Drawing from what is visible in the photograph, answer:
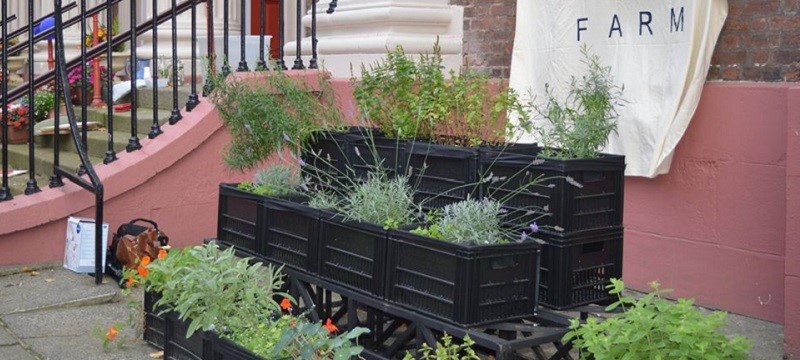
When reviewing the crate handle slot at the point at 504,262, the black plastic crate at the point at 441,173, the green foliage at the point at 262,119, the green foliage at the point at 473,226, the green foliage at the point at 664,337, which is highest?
the green foliage at the point at 262,119

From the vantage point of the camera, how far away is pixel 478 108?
551 centimetres

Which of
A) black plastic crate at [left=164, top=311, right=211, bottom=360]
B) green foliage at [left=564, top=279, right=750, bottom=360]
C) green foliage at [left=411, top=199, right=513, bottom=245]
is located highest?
green foliage at [left=411, top=199, right=513, bottom=245]

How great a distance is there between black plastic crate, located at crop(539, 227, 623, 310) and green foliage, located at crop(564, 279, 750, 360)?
2.41ft

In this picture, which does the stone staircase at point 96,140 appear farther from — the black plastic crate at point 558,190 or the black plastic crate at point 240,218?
the black plastic crate at point 558,190

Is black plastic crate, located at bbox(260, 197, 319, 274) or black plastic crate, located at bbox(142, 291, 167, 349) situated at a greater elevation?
black plastic crate, located at bbox(260, 197, 319, 274)

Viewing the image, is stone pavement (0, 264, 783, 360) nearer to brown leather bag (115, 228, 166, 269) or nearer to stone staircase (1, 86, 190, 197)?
brown leather bag (115, 228, 166, 269)

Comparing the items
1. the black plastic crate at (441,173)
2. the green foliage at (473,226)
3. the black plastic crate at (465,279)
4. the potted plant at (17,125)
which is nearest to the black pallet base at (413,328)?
the black plastic crate at (465,279)

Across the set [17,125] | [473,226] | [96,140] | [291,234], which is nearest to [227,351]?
[473,226]

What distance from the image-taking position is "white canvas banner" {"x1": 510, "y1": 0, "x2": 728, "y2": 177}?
20.2 feet

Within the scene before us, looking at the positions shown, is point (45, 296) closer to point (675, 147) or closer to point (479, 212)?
point (479, 212)

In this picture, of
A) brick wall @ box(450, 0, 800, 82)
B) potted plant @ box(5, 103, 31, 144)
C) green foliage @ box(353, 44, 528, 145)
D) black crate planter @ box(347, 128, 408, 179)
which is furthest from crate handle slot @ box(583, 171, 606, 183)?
potted plant @ box(5, 103, 31, 144)

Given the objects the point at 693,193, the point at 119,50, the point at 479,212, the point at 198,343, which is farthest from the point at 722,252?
the point at 119,50

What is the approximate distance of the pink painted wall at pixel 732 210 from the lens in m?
5.49

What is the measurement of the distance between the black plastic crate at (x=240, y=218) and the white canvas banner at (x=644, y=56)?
2202mm
